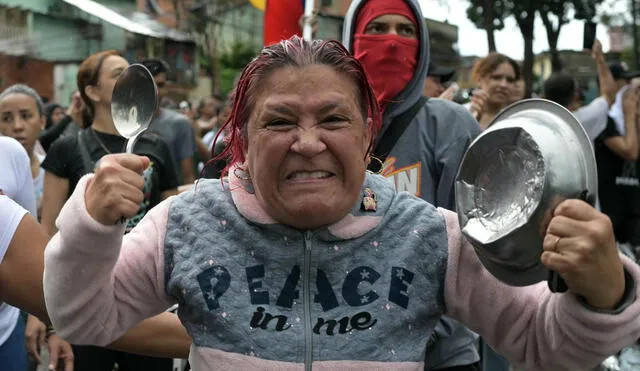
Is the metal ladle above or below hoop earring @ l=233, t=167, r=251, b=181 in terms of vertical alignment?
above

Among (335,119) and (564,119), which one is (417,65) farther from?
(564,119)

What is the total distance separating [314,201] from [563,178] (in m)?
0.59

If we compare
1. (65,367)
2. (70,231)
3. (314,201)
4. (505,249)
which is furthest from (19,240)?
(65,367)

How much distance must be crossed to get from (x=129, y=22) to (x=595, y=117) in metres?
52.8

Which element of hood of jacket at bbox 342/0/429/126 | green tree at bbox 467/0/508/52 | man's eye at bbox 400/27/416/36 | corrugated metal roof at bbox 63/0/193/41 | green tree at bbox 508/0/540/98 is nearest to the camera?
hood of jacket at bbox 342/0/429/126

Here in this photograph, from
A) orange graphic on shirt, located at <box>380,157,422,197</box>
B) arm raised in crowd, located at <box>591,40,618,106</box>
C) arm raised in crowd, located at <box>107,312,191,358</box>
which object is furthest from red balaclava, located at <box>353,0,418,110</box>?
arm raised in crowd, located at <box>591,40,618,106</box>

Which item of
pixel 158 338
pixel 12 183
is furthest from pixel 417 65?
pixel 158 338

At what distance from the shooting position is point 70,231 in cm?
215

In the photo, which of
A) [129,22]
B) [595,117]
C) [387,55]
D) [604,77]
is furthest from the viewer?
[129,22]

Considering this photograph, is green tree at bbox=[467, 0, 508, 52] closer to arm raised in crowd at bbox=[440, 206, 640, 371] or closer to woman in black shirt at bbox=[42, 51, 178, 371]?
woman in black shirt at bbox=[42, 51, 178, 371]

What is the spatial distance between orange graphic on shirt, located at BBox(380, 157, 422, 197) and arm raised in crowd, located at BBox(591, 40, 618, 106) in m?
4.91

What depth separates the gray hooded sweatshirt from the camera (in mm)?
3662

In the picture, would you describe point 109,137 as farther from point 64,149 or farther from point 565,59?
point 565,59

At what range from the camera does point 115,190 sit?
2.10 metres
